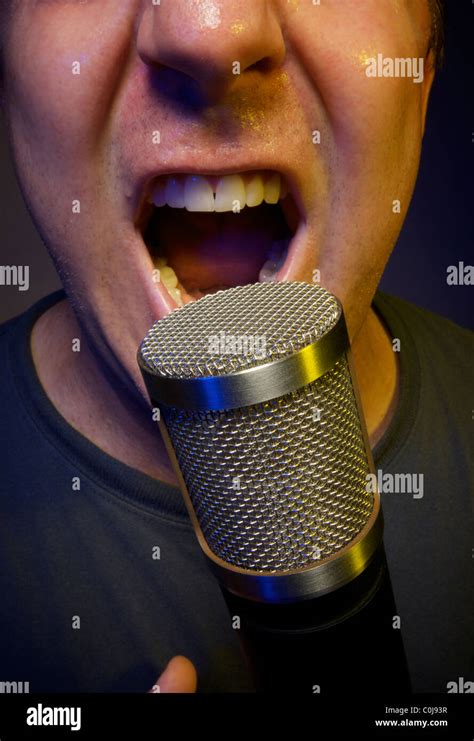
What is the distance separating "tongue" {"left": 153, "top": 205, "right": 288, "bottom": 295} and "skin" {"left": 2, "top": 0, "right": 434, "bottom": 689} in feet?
0.61

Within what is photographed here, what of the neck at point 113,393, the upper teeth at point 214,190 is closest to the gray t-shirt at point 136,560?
the neck at point 113,393

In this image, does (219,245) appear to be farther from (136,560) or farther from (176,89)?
(136,560)

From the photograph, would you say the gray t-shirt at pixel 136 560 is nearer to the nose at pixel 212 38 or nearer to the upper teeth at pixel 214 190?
the upper teeth at pixel 214 190

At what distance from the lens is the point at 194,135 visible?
840mm

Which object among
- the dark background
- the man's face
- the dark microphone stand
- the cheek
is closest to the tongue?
the man's face

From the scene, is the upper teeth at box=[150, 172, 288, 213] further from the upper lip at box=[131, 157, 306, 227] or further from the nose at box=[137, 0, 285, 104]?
the nose at box=[137, 0, 285, 104]

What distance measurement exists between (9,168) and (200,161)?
1.39 metres

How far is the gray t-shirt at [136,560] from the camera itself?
3.51 feet

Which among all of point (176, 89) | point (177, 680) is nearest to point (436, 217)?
point (176, 89)

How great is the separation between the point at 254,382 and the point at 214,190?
49 centimetres

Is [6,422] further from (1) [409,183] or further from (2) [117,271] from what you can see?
(1) [409,183]

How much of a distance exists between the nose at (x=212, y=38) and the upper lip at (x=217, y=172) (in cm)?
9

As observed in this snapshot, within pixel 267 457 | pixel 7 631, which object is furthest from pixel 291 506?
pixel 7 631

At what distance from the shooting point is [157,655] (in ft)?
3.49
